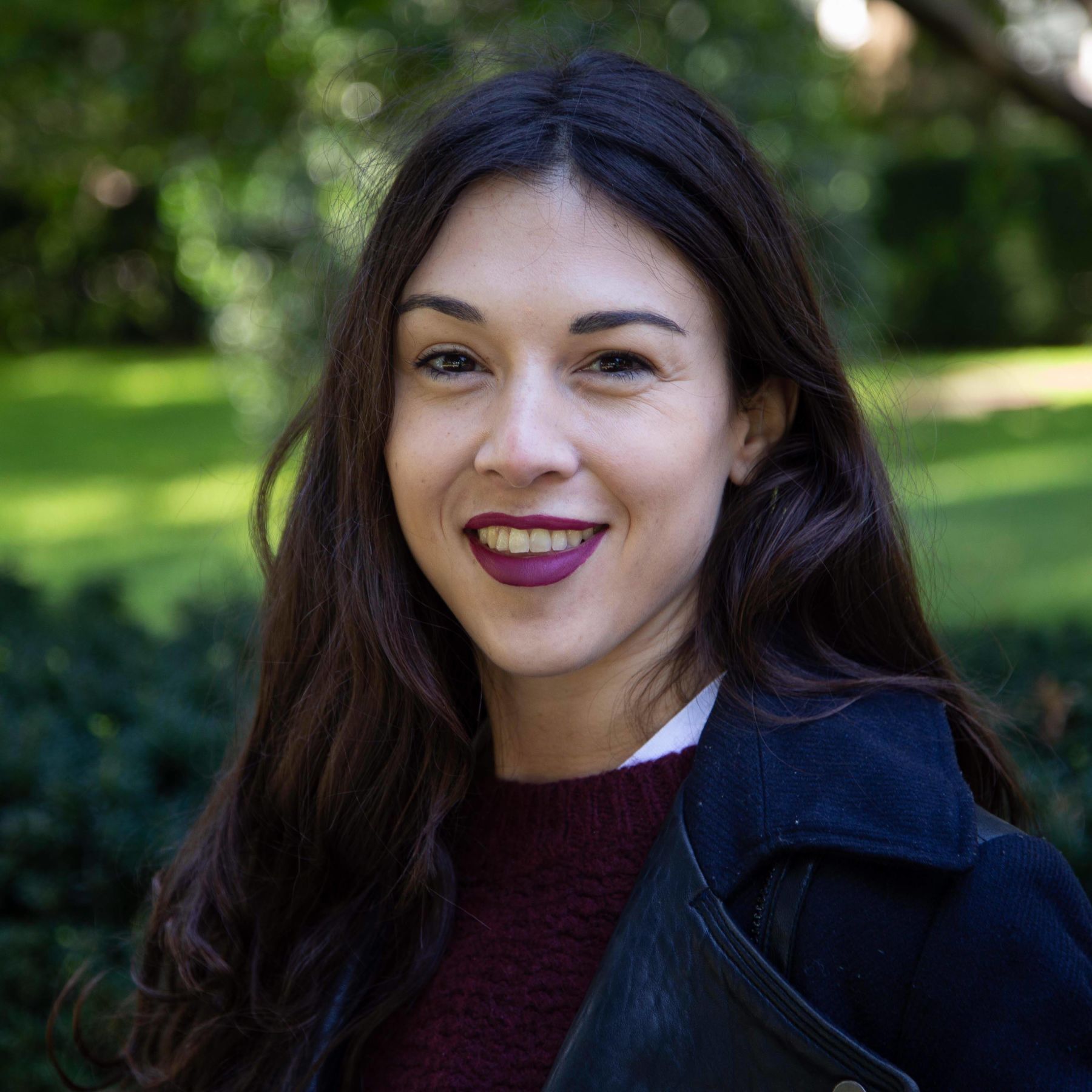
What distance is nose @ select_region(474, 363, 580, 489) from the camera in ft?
5.47

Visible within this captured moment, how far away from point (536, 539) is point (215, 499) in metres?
8.96

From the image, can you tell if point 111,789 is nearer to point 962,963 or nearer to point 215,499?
point 962,963

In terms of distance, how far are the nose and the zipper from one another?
567mm

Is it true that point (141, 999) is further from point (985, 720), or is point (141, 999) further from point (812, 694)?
point (985, 720)

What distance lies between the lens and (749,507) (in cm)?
193

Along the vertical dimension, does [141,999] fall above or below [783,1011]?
below

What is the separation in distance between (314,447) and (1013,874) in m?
→ 1.26

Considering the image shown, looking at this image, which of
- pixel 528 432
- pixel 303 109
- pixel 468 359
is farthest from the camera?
pixel 303 109

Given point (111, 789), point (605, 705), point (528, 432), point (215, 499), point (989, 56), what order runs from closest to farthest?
point (528, 432), point (605, 705), point (111, 789), point (989, 56), point (215, 499)

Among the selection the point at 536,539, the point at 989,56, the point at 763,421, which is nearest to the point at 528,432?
the point at 536,539

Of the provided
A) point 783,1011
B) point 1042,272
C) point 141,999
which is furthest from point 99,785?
point 1042,272

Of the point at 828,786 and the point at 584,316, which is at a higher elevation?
the point at 584,316

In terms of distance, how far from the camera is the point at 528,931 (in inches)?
71.1

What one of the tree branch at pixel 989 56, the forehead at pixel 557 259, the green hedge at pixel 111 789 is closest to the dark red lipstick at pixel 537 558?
the forehead at pixel 557 259
